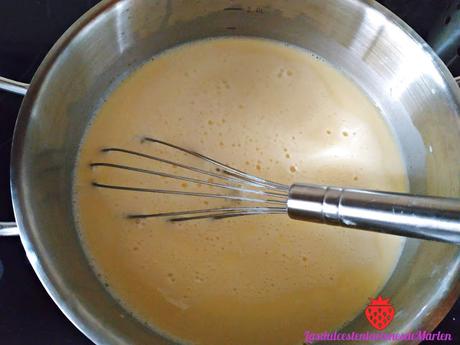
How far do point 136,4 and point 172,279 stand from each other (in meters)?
0.57

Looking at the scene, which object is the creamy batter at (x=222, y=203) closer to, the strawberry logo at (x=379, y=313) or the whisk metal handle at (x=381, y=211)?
the strawberry logo at (x=379, y=313)

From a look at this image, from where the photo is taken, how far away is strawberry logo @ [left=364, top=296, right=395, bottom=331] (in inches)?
40.1

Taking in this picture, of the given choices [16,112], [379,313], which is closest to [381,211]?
[379,313]

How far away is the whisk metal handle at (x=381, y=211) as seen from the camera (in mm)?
710

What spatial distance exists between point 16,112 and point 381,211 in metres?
0.83

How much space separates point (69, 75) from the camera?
1.02 meters

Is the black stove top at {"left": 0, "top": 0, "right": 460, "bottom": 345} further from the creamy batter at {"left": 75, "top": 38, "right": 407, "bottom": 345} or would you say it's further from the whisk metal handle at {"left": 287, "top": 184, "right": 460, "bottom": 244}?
the whisk metal handle at {"left": 287, "top": 184, "right": 460, "bottom": 244}

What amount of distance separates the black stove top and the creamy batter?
0.45 feet

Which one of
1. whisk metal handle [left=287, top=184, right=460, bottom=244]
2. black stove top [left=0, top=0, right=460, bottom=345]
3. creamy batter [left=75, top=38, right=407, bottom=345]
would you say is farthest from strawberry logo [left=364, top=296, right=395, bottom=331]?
whisk metal handle [left=287, top=184, right=460, bottom=244]

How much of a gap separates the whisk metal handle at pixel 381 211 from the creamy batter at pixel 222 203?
1.16 feet

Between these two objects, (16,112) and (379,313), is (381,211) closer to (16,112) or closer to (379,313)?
(379,313)

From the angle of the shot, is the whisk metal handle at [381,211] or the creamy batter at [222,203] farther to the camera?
the creamy batter at [222,203]

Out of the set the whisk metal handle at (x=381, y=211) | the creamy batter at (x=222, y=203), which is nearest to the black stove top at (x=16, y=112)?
the creamy batter at (x=222, y=203)

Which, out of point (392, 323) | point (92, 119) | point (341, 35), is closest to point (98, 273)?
point (92, 119)
